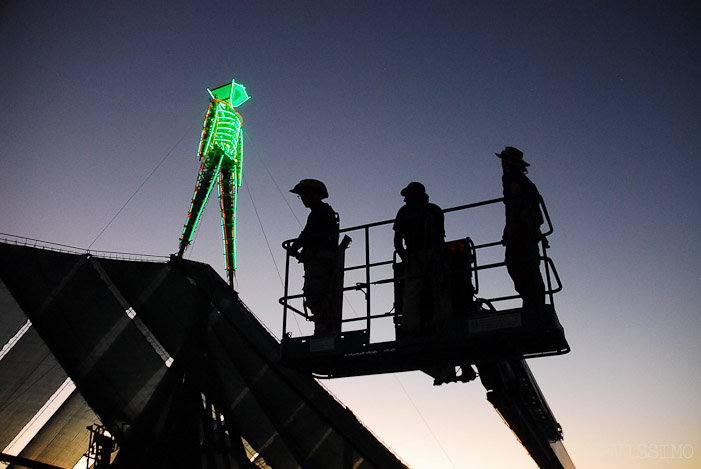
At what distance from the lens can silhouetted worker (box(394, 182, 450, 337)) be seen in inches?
264

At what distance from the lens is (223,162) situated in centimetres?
3344

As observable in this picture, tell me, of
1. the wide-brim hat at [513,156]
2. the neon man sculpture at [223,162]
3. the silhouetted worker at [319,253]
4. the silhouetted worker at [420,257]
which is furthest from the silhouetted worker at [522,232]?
the neon man sculpture at [223,162]

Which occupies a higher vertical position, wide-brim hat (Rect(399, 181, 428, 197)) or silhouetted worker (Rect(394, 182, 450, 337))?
wide-brim hat (Rect(399, 181, 428, 197))

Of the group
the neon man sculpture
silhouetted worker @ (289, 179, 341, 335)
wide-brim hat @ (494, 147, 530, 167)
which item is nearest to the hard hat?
silhouetted worker @ (289, 179, 341, 335)

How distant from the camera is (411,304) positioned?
681 centimetres

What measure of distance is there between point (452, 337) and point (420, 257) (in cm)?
108

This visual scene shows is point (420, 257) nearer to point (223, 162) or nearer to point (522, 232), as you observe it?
point (522, 232)

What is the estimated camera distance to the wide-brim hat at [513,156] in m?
6.95

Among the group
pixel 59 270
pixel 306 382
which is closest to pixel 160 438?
pixel 306 382

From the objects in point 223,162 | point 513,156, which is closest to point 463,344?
point 513,156

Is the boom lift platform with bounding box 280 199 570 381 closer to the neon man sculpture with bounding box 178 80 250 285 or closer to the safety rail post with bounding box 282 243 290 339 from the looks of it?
the safety rail post with bounding box 282 243 290 339

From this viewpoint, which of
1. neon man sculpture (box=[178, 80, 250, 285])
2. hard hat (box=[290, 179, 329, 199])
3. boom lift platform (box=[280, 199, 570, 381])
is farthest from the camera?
neon man sculpture (box=[178, 80, 250, 285])

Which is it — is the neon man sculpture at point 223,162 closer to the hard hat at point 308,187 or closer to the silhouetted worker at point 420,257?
the hard hat at point 308,187

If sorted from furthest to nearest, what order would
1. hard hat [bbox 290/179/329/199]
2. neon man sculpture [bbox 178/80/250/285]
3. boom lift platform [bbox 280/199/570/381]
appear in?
neon man sculpture [bbox 178/80/250/285] < hard hat [bbox 290/179/329/199] < boom lift platform [bbox 280/199/570/381]
